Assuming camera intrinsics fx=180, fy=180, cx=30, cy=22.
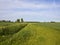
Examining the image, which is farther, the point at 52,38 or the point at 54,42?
the point at 52,38

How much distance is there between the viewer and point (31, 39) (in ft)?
102

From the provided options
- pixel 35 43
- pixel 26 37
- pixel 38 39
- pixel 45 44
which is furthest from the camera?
pixel 26 37

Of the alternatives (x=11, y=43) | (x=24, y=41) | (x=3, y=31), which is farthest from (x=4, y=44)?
(x=3, y=31)

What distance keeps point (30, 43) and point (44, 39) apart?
2586 mm

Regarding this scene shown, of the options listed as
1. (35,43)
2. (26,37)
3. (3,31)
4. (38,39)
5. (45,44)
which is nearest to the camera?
(45,44)

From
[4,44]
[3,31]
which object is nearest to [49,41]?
[4,44]

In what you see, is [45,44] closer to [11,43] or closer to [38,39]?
[38,39]

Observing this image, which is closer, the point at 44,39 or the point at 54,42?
the point at 54,42

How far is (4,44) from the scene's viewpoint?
105 ft

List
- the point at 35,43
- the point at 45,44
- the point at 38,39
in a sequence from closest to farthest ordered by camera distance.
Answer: the point at 45,44 < the point at 35,43 < the point at 38,39

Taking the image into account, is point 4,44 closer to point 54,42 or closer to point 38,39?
point 38,39

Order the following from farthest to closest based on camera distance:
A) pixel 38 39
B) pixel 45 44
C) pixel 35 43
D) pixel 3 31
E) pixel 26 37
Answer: pixel 3 31
pixel 26 37
pixel 38 39
pixel 35 43
pixel 45 44

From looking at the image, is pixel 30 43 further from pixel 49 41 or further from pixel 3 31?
pixel 3 31

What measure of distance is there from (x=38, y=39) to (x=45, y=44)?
3.88 m
